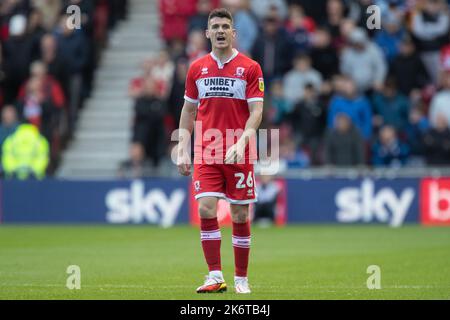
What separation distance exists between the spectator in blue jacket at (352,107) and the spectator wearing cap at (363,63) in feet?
2.29

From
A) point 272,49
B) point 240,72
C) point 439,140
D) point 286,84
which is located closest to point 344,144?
point 439,140

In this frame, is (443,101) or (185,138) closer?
(185,138)

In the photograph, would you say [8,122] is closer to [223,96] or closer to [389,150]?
[389,150]

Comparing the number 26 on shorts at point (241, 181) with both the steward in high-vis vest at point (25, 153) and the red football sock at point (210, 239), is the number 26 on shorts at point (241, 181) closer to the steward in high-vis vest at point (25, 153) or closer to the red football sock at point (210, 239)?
the red football sock at point (210, 239)

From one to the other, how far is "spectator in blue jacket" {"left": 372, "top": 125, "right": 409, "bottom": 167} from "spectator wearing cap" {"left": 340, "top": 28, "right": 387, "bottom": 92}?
1.28m

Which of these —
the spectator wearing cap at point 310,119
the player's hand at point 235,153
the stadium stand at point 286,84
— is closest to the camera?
the player's hand at point 235,153

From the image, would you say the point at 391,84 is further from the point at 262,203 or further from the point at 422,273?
the point at 422,273

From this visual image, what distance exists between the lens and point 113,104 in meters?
29.9

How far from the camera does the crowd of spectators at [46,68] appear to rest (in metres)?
27.5

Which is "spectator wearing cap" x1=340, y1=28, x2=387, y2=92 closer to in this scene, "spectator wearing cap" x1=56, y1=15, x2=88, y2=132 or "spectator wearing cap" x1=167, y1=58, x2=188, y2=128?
"spectator wearing cap" x1=167, y1=58, x2=188, y2=128

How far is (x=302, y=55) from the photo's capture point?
26109 millimetres

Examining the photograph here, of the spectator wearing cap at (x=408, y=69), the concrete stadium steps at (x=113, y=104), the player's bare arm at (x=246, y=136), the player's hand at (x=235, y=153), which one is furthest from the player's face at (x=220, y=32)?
the concrete stadium steps at (x=113, y=104)

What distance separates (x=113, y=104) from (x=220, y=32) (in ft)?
58.4
